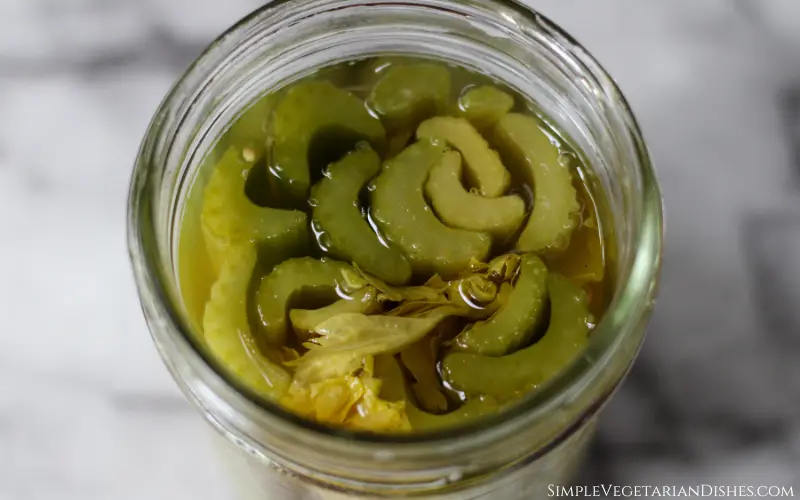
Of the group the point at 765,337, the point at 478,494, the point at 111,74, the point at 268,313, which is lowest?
the point at 478,494

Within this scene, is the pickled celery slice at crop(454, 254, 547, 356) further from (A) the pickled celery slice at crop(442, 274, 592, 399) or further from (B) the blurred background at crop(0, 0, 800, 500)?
(B) the blurred background at crop(0, 0, 800, 500)

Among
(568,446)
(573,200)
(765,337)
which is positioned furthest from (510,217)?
(765,337)

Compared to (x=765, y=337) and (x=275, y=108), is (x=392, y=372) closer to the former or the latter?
(x=275, y=108)

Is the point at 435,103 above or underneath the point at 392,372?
above

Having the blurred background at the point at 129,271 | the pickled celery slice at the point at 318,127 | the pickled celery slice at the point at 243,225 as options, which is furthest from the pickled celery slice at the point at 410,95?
the blurred background at the point at 129,271

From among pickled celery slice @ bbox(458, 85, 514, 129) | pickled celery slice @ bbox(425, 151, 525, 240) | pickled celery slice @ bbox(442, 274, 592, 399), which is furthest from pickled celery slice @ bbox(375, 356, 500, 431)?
pickled celery slice @ bbox(458, 85, 514, 129)

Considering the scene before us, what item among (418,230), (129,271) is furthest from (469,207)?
(129,271)

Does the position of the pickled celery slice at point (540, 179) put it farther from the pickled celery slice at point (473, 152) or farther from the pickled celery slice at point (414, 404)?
the pickled celery slice at point (414, 404)
